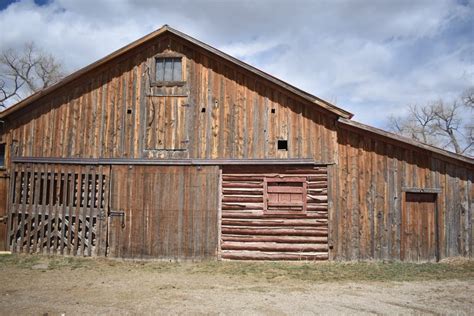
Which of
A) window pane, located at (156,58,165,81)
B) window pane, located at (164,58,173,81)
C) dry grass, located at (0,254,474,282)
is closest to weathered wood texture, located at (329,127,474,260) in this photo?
dry grass, located at (0,254,474,282)

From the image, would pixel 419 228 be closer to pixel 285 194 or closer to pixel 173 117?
pixel 285 194

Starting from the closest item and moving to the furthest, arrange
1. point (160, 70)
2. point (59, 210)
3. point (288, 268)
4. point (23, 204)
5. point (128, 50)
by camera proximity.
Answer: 1. point (288, 268)
2. point (59, 210)
3. point (23, 204)
4. point (128, 50)
5. point (160, 70)

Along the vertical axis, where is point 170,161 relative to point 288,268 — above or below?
above

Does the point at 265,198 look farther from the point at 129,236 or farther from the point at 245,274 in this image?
the point at 129,236

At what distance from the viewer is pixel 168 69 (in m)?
13.1

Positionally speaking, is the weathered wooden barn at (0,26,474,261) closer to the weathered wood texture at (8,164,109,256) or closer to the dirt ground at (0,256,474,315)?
the weathered wood texture at (8,164,109,256)

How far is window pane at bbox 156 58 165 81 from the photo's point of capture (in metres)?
13.1

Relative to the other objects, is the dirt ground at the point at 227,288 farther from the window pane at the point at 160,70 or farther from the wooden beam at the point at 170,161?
the window pane at the point at 160,70

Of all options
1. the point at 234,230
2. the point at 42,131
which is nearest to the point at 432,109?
the point at 234,230

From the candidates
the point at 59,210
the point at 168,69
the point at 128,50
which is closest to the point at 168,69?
the point at 168,69

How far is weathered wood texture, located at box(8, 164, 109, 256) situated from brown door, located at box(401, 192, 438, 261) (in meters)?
9.44

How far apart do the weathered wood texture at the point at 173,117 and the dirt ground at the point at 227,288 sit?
3.48 metres

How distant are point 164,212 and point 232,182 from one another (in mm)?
2344

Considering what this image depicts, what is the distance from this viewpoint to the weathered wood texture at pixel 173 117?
1245cm
